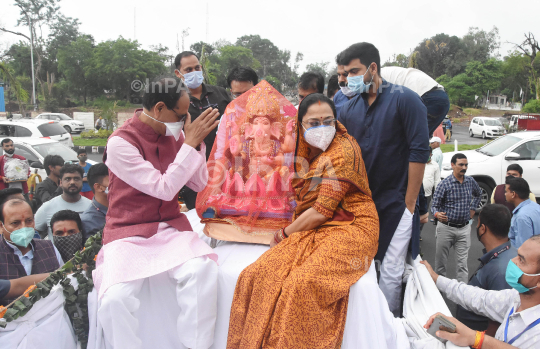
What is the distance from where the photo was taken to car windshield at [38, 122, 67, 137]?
11.8 metres

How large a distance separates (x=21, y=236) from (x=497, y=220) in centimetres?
377

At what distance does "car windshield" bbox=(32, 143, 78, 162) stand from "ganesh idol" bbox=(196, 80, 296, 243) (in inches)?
254

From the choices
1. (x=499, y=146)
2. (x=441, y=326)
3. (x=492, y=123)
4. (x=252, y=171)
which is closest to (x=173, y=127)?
(x=252, y=171)

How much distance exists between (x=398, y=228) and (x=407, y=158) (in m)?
0.54

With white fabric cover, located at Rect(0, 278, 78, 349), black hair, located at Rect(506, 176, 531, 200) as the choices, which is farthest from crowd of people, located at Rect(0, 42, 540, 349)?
black hair, located at Rect(506, 176, 531, 200)

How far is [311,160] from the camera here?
260cm

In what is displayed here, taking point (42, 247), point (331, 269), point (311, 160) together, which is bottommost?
point (42, 247)

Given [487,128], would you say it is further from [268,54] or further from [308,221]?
[268,54]

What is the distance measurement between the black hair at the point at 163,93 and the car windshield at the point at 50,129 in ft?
37.0

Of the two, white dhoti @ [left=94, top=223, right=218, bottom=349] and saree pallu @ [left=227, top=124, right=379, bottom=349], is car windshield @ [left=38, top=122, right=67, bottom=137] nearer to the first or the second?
white dhoti @ [left=94, top=223, right=218, bottom=349]

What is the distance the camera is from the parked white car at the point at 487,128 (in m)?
21.5

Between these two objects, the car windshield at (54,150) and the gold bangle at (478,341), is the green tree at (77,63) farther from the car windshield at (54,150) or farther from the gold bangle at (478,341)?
the gold bangle at (478,341)

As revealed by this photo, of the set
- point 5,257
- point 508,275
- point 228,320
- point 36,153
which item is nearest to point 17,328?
point 5,257

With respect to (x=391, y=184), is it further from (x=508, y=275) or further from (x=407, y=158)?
(x=508, y=275)
